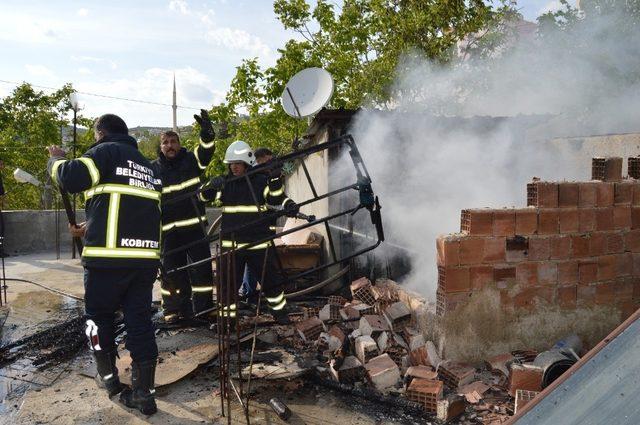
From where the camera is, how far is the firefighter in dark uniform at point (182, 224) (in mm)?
4980

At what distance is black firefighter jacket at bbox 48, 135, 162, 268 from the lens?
3.17m

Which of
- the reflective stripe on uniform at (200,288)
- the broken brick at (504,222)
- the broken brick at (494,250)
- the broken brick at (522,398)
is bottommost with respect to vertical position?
the broken brick at (522,398)

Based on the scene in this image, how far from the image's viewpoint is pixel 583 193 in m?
3.89

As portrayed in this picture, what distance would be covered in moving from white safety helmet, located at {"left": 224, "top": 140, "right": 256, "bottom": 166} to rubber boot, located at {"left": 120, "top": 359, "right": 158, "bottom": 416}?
7.62ft

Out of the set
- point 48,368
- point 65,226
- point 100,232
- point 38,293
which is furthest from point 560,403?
point 65,226

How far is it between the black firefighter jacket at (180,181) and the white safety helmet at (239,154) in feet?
0.67

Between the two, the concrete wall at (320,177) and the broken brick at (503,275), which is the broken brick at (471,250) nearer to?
the broken brick at (503,275)

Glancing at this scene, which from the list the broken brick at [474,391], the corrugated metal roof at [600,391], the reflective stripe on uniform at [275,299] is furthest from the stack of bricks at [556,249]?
the reflective stripe on uniform at [275,299]

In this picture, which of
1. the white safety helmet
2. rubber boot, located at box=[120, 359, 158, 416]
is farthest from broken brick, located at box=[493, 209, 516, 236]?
rubber boot, located at box=[120, 359, 158, 416]

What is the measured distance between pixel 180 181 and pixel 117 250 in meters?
1.88

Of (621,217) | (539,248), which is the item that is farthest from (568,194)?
(621,217)

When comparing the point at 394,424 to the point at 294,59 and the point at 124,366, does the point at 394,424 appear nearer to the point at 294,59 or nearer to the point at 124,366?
the point at 124,366

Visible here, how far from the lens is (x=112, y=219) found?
3240mm

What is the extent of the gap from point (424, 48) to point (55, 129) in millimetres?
12421
